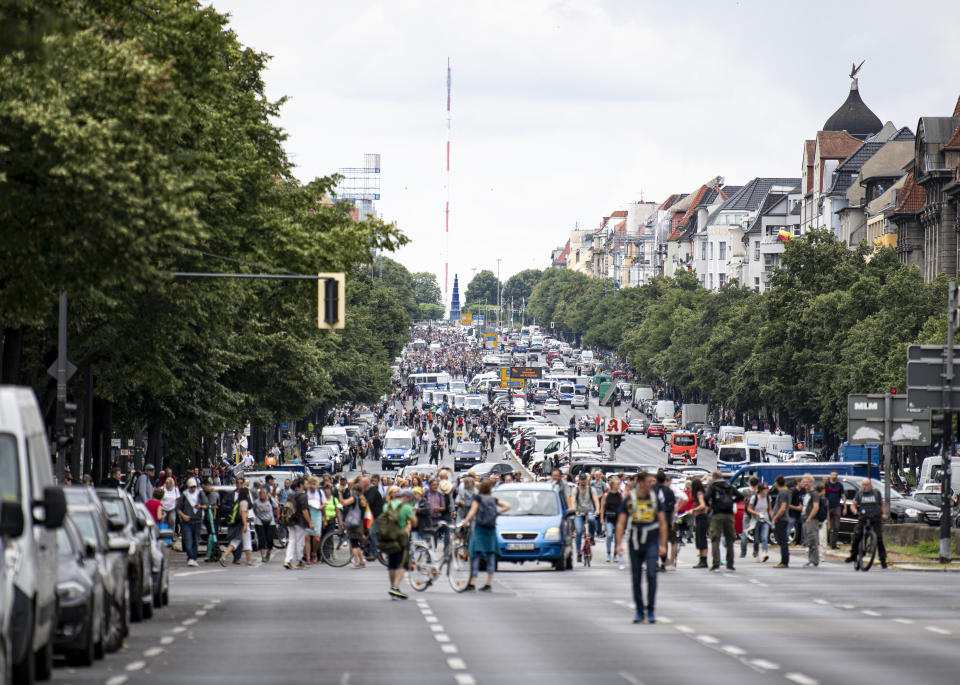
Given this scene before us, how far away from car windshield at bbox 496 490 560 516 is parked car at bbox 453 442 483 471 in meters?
59.2

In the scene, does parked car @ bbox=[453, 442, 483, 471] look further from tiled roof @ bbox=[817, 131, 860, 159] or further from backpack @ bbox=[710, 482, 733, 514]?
backpack @ bbox=[710, 482, 733, 514]

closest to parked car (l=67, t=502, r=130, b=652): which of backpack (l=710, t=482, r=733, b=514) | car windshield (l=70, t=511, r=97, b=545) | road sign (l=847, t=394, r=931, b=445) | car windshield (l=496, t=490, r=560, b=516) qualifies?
car windshield (l=70, t=511, r=97, b=545)

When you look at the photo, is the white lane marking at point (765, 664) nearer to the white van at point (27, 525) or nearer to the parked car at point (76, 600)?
the parked car at point (76, 600)

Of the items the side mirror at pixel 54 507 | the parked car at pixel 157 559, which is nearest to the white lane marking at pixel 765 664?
the side mirror at pixel 54 507

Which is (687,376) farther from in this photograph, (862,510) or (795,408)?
(862,510)

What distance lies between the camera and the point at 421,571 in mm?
25125

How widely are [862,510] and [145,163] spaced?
14062mm

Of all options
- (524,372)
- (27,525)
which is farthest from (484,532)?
(524,372)

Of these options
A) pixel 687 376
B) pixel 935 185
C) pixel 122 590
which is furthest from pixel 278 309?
pixel 687 376

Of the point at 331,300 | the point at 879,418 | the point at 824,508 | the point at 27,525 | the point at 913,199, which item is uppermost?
the point at 913,199

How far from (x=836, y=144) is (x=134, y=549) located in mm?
119453

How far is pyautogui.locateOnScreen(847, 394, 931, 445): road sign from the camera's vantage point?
34094 millimetres

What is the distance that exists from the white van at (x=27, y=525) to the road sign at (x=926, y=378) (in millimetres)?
21093

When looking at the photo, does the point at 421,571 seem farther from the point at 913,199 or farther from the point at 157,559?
the point at 913,199
